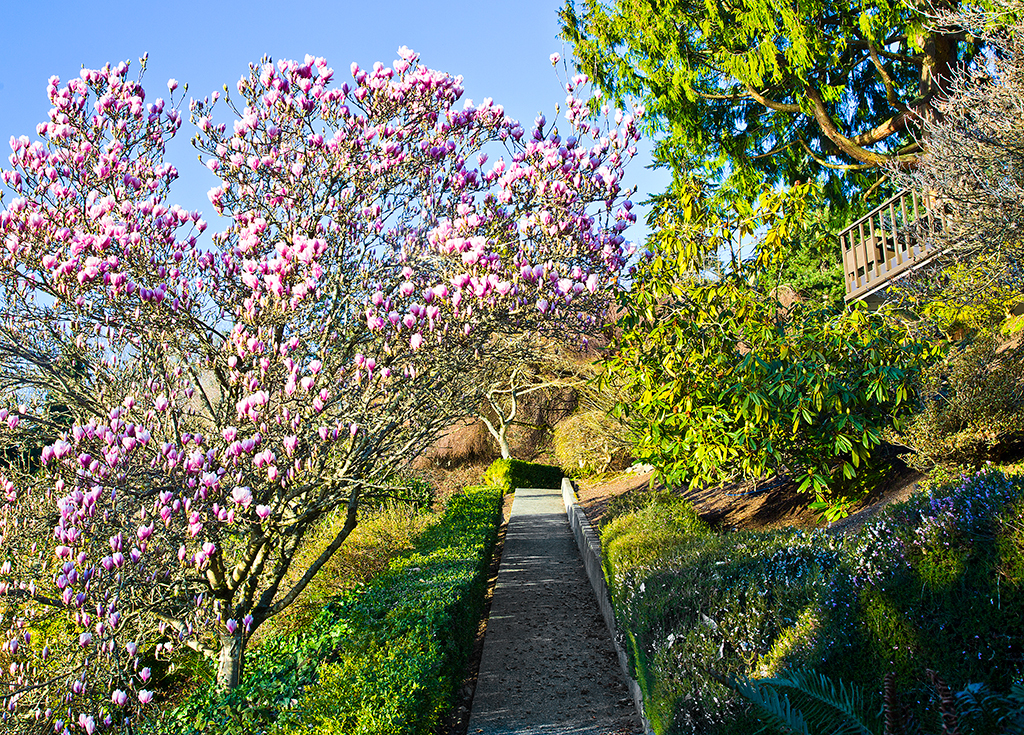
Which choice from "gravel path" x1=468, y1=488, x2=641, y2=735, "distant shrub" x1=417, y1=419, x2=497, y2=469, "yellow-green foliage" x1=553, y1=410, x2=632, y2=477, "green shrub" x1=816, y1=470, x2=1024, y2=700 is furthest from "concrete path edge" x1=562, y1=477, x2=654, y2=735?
"distant shrub" x1=417, y1=419, x2=497, y2=469

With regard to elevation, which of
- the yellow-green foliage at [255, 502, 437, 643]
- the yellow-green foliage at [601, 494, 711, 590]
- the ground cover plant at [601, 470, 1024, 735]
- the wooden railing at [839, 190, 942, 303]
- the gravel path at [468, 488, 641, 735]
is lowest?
the gravel path at [468, 488, 641, 735]

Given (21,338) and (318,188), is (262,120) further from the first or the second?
(21,338)

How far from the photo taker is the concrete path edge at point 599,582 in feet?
16.0

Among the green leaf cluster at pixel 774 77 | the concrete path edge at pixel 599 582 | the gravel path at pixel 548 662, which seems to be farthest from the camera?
the green leaf cluster at pixel 774 77

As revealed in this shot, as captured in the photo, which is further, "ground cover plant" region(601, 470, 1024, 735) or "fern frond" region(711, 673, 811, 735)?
"ground cover plant" region(601, 470, 1024, 735)

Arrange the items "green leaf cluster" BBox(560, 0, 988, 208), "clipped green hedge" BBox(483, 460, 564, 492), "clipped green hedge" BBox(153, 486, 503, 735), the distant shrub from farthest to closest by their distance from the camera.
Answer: the distant shrub → "clipped green hedge" BBox(483, 460, 564, 492) → "green leaf cluster" BBox(560, 0, 988, 208) → "clipped green hedge" BBox(153, 486, 503, 735)

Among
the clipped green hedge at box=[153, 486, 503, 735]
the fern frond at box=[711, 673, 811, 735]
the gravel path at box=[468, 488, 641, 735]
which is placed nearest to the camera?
the fern frond at box=[711, 673, 811, 735]

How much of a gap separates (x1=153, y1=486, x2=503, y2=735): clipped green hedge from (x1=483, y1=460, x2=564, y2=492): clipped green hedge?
1297cm

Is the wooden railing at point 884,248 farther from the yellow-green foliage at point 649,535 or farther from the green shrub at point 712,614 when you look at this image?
the green shrub at point 712,614

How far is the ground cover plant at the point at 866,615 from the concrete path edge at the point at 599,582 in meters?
0.46

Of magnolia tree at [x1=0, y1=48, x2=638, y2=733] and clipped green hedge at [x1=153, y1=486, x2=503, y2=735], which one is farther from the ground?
magnolia tree at [x1=0, y1=48, x2=638, y2=733]

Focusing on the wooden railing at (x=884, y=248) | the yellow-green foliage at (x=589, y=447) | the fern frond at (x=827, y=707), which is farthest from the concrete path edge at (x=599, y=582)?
the wooden railing at (x=884, y=248)

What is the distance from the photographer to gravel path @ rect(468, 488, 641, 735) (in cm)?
468

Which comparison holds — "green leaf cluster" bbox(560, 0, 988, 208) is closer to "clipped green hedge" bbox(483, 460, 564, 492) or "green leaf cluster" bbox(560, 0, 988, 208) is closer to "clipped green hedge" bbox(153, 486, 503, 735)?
"clipped green hedge" bbox(153, 486, 503, 735)
